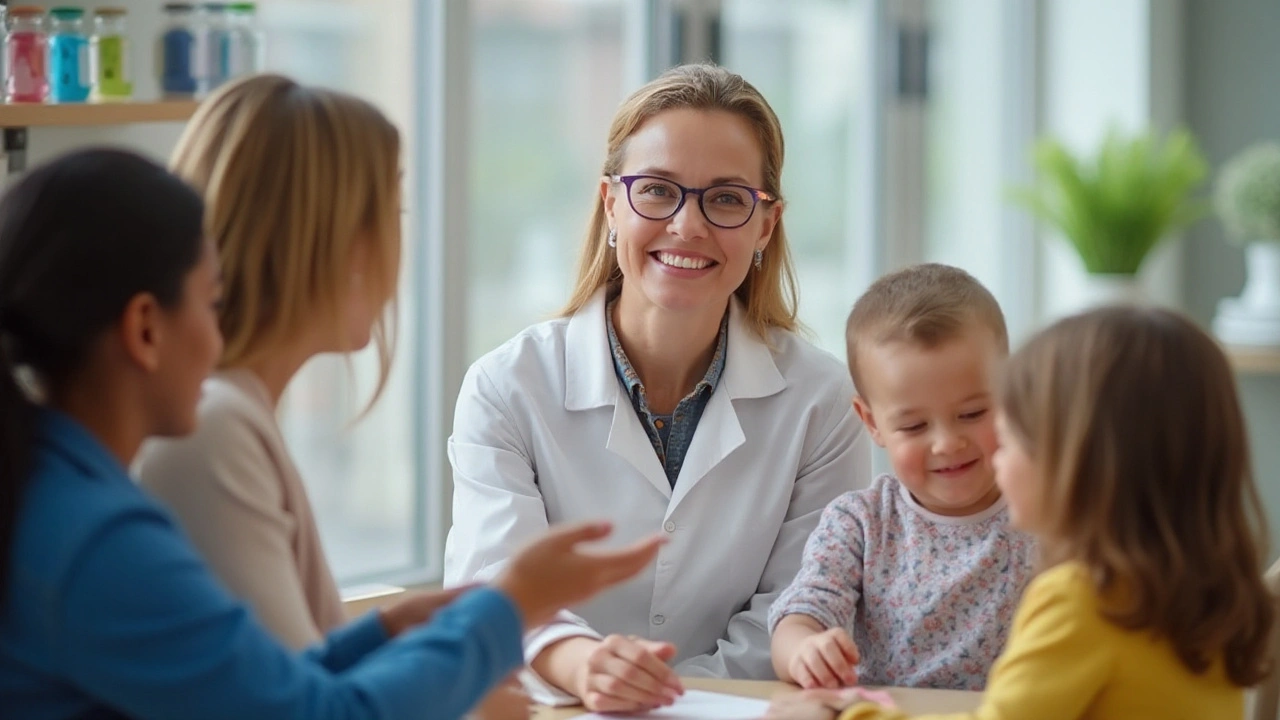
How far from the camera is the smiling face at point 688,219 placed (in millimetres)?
2092

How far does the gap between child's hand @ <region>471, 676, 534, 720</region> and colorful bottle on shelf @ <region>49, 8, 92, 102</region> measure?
1370mm

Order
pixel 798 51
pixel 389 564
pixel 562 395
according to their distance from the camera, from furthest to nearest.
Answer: pixel 798 51, pixel 389 564, pixel 562 395

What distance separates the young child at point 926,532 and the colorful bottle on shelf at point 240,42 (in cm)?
122

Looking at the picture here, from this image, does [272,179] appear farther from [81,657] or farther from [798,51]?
[798,51]

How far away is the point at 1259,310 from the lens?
449cm

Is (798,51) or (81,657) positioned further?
(798,51)

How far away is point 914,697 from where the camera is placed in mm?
1565

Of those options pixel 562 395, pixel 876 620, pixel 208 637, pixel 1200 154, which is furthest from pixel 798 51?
pixel 208 637

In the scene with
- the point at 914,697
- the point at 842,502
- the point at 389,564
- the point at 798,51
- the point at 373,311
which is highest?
the point at 798,51

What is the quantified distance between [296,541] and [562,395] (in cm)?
83

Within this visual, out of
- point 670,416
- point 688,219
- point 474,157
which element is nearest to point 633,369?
point 670,416

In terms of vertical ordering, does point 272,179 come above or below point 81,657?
above

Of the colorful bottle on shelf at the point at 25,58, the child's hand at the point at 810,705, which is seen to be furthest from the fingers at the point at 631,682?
the colorful bottle on shelf at the point at 25,58

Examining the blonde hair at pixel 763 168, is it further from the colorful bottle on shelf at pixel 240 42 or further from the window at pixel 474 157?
the colorful bottle on shelf at pixel 240 42
